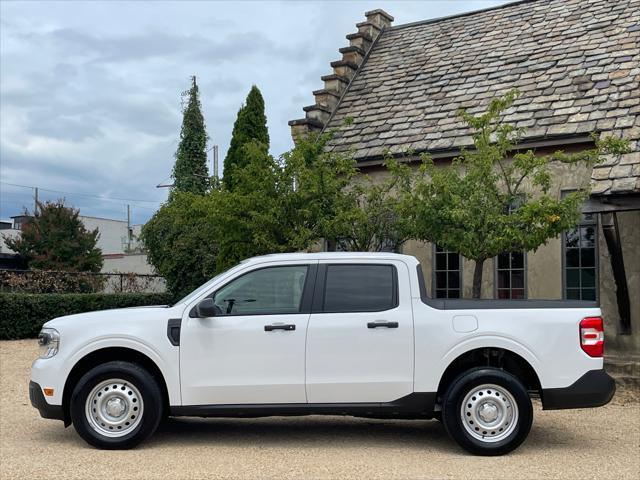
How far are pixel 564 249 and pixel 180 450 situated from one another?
814 centimetres

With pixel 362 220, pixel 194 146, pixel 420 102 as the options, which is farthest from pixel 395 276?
pixel 194 146

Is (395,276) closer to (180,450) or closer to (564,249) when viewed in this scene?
(180,450)

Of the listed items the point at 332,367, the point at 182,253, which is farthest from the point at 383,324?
the point at 182,253

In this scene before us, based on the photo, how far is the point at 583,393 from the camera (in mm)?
6988

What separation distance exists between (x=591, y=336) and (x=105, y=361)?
15.5 ft

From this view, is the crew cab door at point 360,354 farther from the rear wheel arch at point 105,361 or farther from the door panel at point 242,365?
the rear wheel arch at point 105,361

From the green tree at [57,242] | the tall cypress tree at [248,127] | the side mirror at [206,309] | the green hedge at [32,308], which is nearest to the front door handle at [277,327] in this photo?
the side mirror at [206,309]

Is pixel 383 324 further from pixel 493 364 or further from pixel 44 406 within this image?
pixel 44 406

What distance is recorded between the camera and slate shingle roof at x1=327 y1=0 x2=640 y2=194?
12693 mm

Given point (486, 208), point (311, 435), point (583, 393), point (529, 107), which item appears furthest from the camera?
point (529, 107)

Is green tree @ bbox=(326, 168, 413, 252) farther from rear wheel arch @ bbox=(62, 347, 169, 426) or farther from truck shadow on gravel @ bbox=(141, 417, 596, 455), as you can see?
rear wheel arch @ bbox=(62, 347, 169, 426)

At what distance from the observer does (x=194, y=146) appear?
31.1 metres

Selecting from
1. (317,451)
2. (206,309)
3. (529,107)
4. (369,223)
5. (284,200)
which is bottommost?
(317,451)

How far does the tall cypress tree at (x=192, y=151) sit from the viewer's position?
30606 mm
